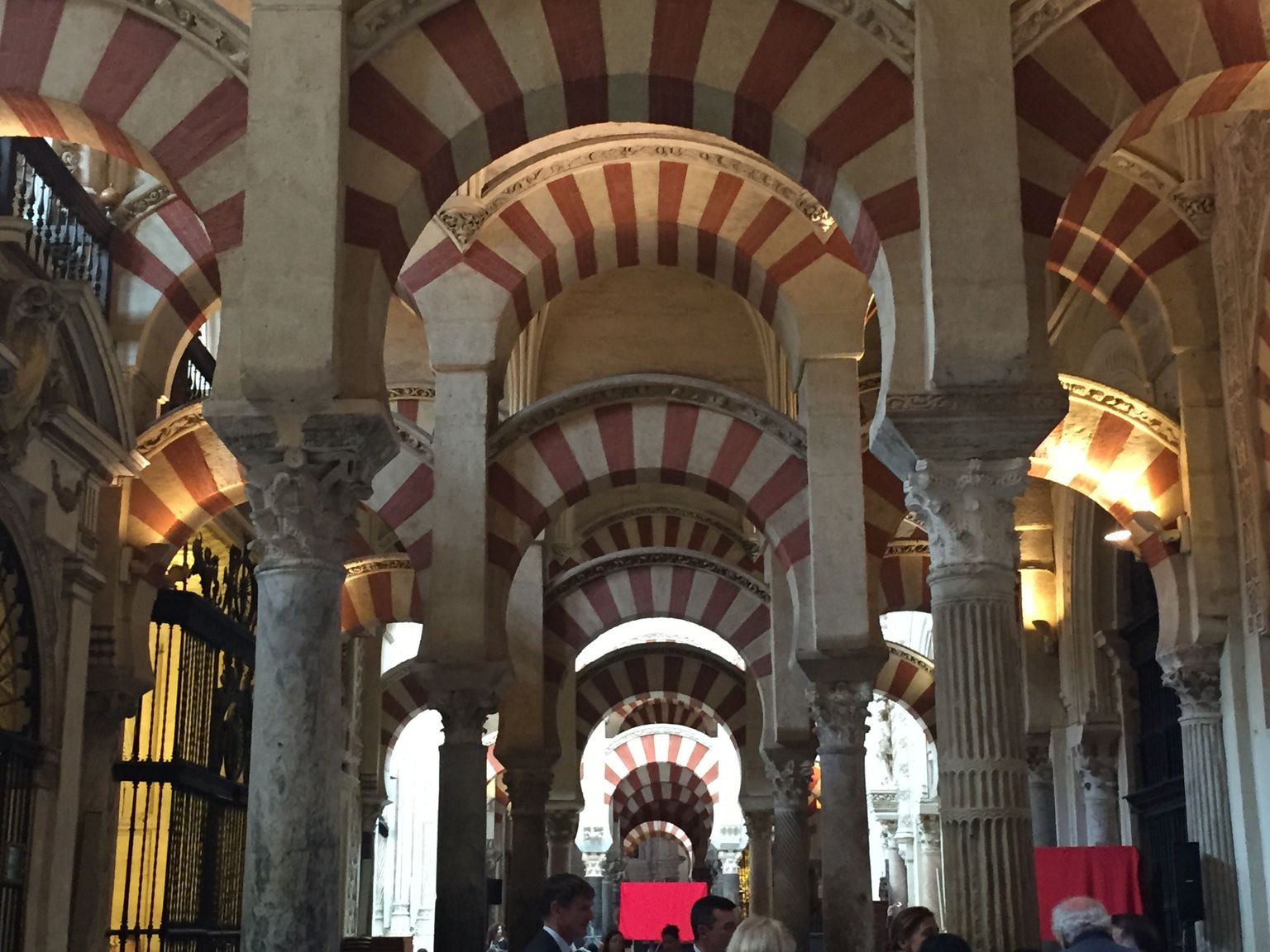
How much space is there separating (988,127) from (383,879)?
21.1 metres

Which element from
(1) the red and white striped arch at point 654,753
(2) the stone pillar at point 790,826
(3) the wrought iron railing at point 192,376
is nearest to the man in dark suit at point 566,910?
(3) the wrought iron railing at point 192,376

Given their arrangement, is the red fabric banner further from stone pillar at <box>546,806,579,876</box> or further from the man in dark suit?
the man in dark suit

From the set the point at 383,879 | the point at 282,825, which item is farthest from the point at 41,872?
the point at 383,879

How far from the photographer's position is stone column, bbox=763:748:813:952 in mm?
13945

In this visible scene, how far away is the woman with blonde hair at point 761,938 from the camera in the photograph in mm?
3990

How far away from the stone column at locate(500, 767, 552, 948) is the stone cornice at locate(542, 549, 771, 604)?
183cm

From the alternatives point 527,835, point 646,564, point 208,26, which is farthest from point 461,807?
point 208,26

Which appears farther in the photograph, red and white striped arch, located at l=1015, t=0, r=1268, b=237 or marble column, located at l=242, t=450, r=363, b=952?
red and white striped arch, located at l=1015, t=0, r=1268, b=237

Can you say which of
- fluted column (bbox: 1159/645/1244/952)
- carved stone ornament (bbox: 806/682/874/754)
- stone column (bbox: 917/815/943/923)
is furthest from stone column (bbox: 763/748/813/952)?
stone column (bbox: 917/815/943/923)

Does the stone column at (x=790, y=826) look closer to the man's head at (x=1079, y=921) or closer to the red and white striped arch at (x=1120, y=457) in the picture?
the red and white striped arch at (x=1120, y=457)

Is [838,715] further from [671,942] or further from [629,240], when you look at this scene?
[629,240]

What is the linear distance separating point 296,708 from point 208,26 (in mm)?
3139

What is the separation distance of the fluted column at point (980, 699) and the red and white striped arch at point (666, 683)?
1414 cm

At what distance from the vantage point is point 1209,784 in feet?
33.8
